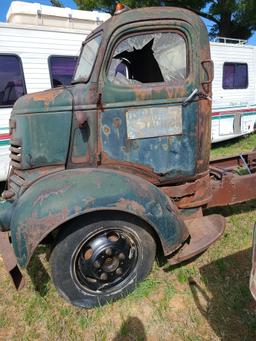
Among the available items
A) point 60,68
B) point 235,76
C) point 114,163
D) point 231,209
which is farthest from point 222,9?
point 114,163

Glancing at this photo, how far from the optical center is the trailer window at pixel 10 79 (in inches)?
219

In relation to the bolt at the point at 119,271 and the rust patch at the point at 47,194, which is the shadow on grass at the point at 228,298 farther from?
the rust patch at the point at 47,194

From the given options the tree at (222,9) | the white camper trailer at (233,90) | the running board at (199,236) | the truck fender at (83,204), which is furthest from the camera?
the tree at (222,9)

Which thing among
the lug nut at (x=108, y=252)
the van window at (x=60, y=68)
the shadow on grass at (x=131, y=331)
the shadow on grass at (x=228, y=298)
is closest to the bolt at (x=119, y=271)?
the lug nut at (x=108, y=252)

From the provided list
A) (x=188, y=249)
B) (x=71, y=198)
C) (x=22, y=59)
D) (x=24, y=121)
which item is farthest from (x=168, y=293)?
(x=22, y=59)

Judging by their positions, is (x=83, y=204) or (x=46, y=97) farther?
(x=46, y=97)

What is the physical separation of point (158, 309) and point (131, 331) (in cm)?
32

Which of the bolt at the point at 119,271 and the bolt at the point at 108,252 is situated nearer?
the bolt at the point at 108,252

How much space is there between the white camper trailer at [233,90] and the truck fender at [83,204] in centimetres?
625

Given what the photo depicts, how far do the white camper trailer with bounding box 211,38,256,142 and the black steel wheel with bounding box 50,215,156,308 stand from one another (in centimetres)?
637

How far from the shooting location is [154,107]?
3.00 meters

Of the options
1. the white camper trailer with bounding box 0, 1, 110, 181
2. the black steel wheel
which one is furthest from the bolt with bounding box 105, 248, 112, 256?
the white camper trailer with bounding box 0, 1, 110, 181

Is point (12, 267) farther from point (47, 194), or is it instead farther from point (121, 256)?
point (121, 256)

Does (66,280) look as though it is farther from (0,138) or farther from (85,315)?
(0,138)
